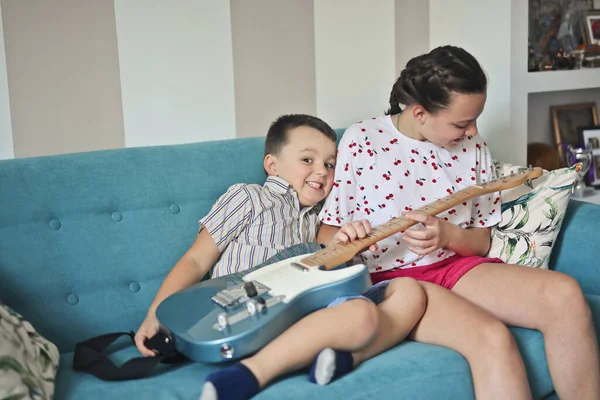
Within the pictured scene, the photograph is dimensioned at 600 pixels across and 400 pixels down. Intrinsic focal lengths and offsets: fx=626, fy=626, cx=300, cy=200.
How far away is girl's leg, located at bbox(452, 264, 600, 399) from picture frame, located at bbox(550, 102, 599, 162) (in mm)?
1361

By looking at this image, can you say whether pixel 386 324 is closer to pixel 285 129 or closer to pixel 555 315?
pixel 555 315

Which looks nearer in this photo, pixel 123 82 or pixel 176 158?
pixel 176 158

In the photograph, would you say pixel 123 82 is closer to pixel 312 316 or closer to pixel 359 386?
pixel 312 316

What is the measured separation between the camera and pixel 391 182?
5.56 feet

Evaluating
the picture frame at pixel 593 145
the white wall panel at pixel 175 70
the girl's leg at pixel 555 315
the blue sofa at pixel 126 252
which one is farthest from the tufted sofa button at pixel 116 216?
the picture frame at pixel 593 145

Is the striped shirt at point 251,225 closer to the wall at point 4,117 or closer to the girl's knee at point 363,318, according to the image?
the girl's knee at point 363,318

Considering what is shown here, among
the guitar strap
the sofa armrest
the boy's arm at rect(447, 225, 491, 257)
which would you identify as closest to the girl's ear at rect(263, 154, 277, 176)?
the boy's arm at rect(447, 225, 491, 257)

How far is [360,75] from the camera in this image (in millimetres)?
2326

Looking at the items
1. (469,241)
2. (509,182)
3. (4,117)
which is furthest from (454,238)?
(4,117)

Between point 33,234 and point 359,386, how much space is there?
0.85 m

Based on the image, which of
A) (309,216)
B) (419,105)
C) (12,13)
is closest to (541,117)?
(419,105)

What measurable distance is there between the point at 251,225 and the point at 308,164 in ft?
0.77

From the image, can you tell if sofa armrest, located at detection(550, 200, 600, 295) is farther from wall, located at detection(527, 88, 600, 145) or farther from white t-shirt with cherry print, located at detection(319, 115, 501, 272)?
wall, located at detection(527, 88, 600, 145)

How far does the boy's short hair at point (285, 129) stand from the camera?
68.9 inches
